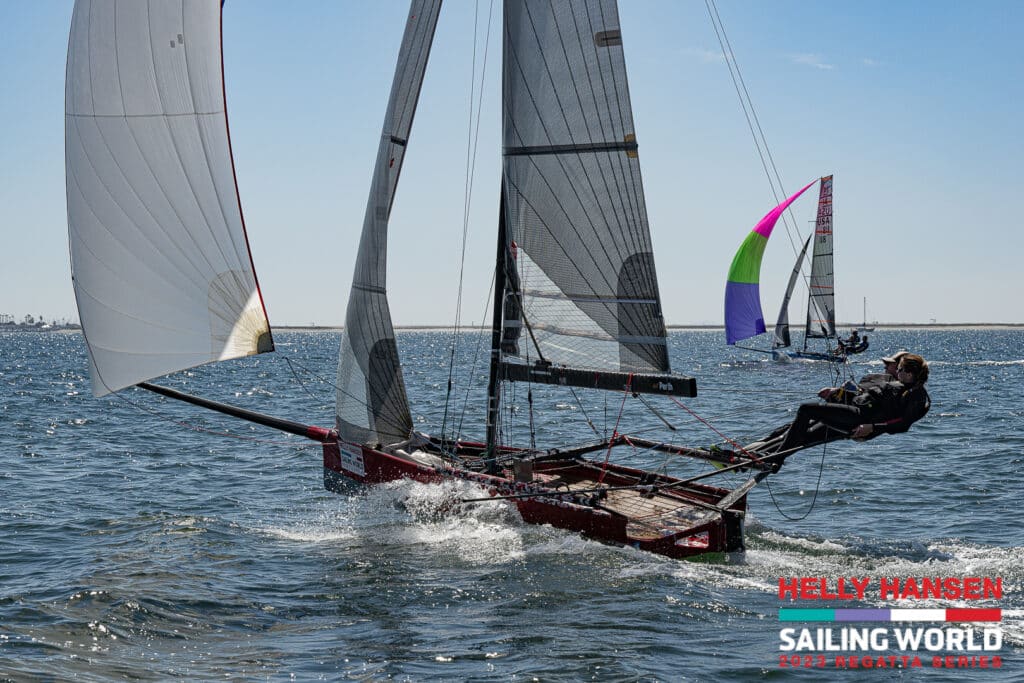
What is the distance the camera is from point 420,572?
33.9ft

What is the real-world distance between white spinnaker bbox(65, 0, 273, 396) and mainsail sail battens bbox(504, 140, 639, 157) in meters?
4.44

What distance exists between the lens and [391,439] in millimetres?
13477

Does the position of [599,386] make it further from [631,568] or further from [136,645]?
[136,645]

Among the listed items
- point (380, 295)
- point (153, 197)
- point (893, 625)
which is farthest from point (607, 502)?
point (153, 197)

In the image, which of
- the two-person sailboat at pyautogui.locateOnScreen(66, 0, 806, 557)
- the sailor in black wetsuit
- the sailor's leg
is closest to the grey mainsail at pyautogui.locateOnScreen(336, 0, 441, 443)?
the two-person sailboat at pyautogui.locateOnScreen(66, 0, 806, 557)

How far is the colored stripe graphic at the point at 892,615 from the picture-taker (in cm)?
854

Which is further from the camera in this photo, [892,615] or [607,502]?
[607,502]

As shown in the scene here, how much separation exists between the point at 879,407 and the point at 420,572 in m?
5.70

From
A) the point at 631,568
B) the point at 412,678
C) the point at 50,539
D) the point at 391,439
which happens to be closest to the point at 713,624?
the point at 631,568

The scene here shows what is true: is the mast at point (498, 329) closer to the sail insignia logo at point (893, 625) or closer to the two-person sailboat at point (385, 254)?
the two-person sailboat at point (385, 254)

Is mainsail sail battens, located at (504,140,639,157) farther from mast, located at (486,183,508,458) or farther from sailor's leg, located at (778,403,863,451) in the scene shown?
sailor's leg, located at (778,403,863,451)

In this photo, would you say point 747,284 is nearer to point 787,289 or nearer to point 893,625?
point 787,289

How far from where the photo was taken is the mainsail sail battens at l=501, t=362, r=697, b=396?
11180 mm

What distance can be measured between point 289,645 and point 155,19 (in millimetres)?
6045
